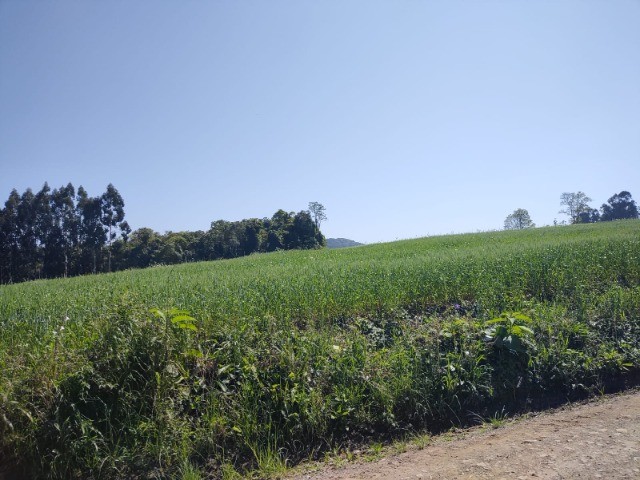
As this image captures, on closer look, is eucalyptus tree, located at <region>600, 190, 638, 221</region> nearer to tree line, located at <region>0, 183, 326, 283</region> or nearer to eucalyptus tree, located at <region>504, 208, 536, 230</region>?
eucalyptus tree, located at <region>504, 208, 536, 230</region>

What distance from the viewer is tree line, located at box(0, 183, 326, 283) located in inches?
1526

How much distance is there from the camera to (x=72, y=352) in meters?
4.44

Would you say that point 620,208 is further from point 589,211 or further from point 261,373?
point 261,373

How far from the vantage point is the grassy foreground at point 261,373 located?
12.6 feet

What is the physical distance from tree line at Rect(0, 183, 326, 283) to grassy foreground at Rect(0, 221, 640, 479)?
32845 mm

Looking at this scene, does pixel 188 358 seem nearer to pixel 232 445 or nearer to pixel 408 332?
pixel 232 445

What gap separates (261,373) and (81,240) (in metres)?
47.2

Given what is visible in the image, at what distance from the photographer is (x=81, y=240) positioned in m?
43.8

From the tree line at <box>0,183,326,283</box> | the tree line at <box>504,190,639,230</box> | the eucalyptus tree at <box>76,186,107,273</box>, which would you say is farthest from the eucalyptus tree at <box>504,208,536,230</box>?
the eucalyptus tree at <box>76,186,107,273</box>

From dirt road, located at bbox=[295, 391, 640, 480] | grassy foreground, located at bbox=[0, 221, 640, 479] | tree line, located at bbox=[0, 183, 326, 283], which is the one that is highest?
tree line, located at bbox=[0, 183, 326, 283]

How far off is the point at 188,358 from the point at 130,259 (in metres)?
48.9

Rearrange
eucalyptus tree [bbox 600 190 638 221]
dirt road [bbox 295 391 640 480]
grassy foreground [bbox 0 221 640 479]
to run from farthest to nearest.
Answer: eucalyptus tree [bbox 600 190 638 221]
grassy foreground [bbox 0 221 640 479]
dirt road [bbox 295 391 640 480]

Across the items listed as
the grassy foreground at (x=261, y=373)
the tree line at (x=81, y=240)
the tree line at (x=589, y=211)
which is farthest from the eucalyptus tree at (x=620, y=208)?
the grassy foreground at (x=261, y=373)

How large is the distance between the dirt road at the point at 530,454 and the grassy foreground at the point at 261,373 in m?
0.49
